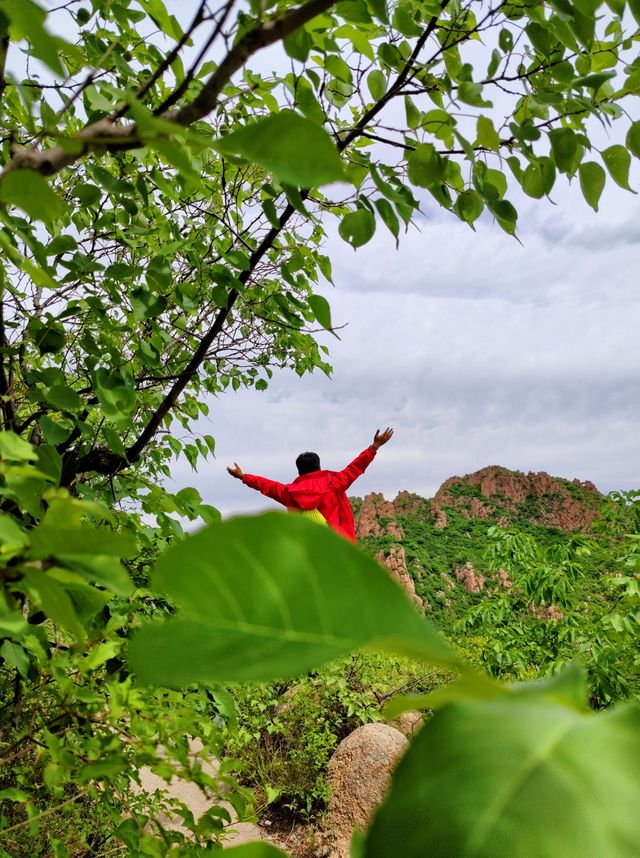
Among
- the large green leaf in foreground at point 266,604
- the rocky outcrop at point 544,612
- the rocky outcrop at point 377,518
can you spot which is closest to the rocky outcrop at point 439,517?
the rocky outcrop at point 377,518

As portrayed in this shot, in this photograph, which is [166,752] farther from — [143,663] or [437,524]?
[437,524]

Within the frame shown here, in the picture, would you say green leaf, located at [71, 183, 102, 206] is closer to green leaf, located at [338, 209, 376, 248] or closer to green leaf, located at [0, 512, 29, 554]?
green leaf, located at [338, 209, 376, 248]

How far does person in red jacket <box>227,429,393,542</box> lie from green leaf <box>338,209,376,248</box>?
491 centimetres

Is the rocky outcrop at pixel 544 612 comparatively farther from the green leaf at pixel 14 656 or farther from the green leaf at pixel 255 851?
the green leaf at pixel 255 851

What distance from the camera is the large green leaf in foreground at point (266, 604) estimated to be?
0.65ft

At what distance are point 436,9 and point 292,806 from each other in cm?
531

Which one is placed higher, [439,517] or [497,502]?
[497,502]

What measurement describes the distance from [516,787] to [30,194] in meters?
0.47

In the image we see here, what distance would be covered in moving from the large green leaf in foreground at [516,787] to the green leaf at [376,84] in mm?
1276

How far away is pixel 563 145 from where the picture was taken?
38.1 inches

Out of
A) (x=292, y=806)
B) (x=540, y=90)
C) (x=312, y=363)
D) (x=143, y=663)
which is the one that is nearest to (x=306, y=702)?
(x=292, y=806)

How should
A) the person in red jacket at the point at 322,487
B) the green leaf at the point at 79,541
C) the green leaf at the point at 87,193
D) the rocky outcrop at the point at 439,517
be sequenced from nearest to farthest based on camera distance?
the green leaf at the point at 79,541, the green leaf at the point at 87,193, the person in red jacket at the point at 322,487, the rocky outcrop at the point at 439,517

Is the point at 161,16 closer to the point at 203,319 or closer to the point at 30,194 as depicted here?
the point at 30,194

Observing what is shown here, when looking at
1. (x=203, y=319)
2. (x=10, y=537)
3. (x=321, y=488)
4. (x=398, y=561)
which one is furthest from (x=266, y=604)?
(x=398, y=561)
